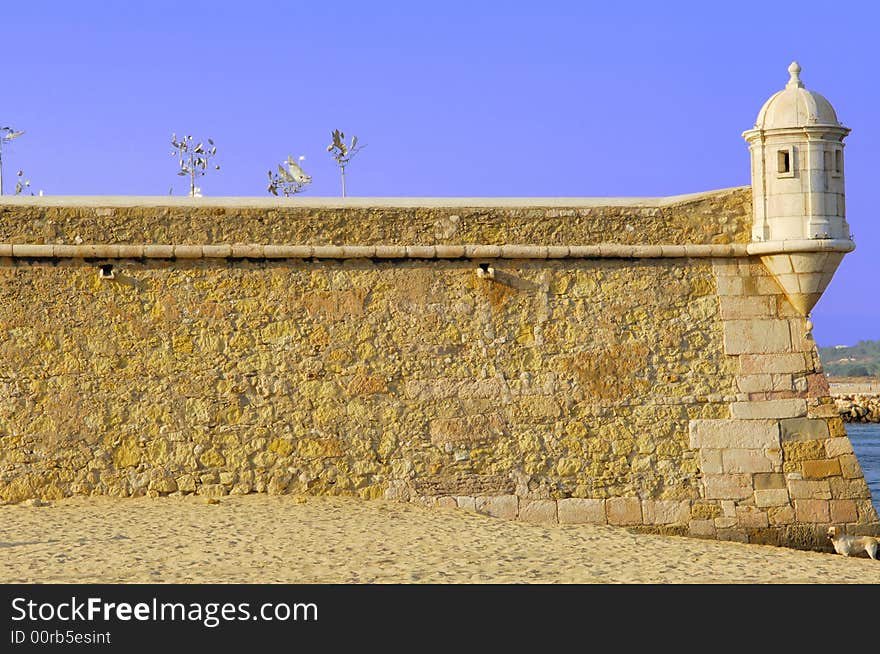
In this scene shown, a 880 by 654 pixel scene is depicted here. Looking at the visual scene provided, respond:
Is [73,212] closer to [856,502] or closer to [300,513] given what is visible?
[300,513]

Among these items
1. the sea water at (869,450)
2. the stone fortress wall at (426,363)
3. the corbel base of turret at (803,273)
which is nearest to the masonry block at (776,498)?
the stone fortress wall at (426,363)

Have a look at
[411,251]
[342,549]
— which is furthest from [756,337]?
[342,549]

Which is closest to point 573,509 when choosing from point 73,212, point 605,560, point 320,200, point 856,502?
point 605,560

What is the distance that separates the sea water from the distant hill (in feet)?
172

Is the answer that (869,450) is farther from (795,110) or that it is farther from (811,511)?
(795,110)

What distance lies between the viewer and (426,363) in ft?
35.3

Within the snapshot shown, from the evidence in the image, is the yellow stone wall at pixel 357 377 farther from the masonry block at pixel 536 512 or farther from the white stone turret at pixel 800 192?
the white stone turret at pixel 800 192

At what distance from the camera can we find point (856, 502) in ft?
35.5

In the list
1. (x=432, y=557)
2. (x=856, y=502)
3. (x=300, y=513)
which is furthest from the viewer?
(x=856, y=502)

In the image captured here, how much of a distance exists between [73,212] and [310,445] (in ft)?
8.36

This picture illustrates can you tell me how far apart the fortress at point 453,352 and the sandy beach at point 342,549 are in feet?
1.11

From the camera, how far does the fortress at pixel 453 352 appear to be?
417 inches

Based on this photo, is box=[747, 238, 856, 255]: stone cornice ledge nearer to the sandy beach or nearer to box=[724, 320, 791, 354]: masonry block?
box=[724, 320, 791, 354]: masonry block

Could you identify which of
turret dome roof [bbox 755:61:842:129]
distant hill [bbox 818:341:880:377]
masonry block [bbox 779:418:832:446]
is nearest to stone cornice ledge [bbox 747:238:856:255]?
turret dome roof [bbox 755:61:842:129]
